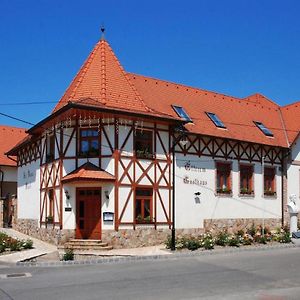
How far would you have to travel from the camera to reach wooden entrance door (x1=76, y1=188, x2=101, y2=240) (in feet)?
70.7

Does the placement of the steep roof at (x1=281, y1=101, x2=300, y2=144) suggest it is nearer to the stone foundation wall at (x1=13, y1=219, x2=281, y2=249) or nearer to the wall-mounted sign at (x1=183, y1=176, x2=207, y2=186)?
the stone foundation wall at (x1=13, y1=219, x2=281, y2=249)

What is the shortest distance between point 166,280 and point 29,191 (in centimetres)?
1738

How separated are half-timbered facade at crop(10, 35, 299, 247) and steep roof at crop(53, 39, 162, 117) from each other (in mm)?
56

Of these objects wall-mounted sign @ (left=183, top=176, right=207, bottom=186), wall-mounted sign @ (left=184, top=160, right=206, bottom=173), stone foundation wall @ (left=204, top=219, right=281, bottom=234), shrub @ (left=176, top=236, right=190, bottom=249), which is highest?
wall-mounted sign @ (left=184, top=160, right=206, bottom=173)

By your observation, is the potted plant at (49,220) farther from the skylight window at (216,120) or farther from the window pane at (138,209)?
the skylight window at (216,120)

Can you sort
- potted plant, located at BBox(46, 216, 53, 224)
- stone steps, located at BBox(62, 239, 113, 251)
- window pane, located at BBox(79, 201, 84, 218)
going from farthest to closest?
potted plant, located at BBox(46, 216, 53, 224) → window pane, located at BBox(79, 201, 84, 218) → stone steps, located at BBox(62, 239, 113, 251)

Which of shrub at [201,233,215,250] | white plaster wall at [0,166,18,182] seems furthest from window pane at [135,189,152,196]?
white plaster wall at [0,166,18,182]

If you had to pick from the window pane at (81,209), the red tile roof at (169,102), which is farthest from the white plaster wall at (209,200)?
the window pane at (81,209)

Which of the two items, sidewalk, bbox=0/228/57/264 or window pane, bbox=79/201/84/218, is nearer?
sidewalk, bbox=0/228/57/264

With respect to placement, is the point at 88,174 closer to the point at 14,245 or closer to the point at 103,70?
the point at 14,245

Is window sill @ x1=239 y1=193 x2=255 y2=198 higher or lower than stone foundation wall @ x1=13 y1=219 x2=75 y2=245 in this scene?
higher

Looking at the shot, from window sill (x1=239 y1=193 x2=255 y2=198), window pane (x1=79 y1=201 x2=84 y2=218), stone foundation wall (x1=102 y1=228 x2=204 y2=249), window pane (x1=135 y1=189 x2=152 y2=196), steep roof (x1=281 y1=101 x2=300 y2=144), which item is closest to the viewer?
stone foundation wall (x1=102 y1=228 x2=204 y2=249)

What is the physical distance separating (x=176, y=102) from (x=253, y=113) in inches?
280

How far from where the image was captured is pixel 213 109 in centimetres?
2830
